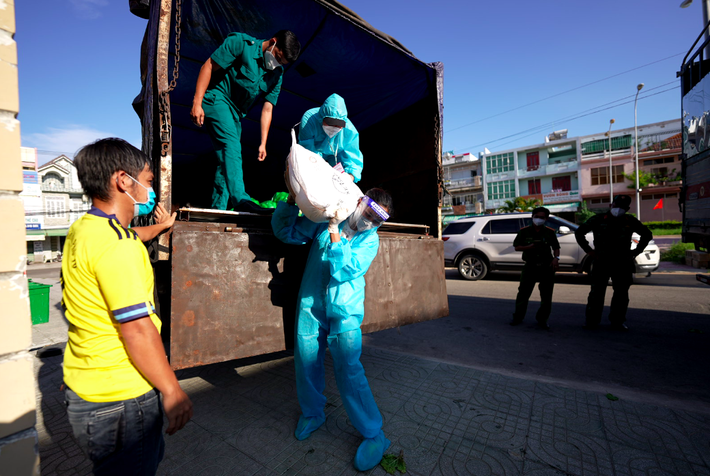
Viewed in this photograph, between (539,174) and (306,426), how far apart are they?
122 feet

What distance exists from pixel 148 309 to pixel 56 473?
1.79 metres

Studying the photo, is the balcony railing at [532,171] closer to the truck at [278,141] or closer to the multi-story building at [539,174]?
the multi-story building at [539,174]

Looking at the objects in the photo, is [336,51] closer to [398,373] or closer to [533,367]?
[398,373]

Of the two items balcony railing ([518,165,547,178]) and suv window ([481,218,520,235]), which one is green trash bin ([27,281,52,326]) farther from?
balcony railing ([518,165,547,178])

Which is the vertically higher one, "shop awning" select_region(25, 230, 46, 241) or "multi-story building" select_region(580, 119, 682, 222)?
"multi-story building" select_region(580, 119, 682, 222)

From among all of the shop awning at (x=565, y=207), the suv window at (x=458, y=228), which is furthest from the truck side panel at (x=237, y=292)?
the shop awning at (x=565, y=207)

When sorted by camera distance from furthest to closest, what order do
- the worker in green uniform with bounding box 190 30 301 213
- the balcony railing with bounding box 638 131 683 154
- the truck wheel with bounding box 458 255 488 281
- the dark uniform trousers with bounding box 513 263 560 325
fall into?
the balcony railing with bounding box 638 131 683 154, the truck wheel with bounding box 458 255 488 281, the dark uniform trousers with bounding box 513 263 560 325, the worker in green uniform with bounding box 190 30 301 213

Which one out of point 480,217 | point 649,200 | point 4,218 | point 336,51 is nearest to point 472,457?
point 4,218

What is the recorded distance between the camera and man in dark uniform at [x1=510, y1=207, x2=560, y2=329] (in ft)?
15.6

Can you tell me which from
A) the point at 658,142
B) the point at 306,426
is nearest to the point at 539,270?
the point at 306,426

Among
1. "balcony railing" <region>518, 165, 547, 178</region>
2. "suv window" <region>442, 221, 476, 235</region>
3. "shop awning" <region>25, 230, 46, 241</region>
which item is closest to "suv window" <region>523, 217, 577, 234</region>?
"suv window" <region>442, 221, 476, 235</region>

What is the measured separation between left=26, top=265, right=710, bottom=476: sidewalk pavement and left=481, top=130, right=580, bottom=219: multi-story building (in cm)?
3248

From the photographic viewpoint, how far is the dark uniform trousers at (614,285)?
14.7 ft

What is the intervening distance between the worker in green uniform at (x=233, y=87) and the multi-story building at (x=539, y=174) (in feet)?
109
